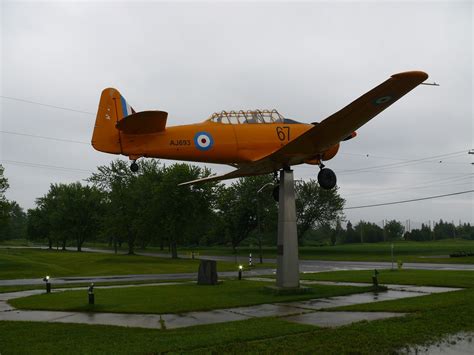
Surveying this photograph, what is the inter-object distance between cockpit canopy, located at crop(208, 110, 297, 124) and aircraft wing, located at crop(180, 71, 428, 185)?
1.38m

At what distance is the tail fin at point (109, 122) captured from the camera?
42.5 ft

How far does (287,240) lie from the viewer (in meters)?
16.2

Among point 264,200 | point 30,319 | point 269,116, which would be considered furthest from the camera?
point 264,200

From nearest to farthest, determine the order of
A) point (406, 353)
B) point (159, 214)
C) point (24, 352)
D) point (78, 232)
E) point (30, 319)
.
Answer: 1. point (406, 353)
2. point (24, 352)
3. point (30, 319)
4. point (159, 214)
5. point (78, 232)

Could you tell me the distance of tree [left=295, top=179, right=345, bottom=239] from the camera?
2804 inches

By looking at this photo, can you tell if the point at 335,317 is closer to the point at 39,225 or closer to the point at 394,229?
the point at 39,225

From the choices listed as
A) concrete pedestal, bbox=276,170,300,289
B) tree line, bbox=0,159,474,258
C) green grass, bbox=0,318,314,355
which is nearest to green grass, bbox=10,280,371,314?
concrete pedestal, bbox=276,170,300,289

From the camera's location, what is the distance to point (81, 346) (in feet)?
27.0

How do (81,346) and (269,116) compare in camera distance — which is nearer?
(81,346)

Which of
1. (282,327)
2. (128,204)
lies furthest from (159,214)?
(282,327)

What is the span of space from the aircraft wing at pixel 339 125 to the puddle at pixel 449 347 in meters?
5.63

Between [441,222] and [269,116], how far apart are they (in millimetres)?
141872

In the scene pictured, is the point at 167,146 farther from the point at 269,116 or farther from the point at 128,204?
the point at 128,204

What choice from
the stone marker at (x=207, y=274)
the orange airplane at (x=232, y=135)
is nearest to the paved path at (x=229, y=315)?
the orange airplane at (x=232, y=135)
